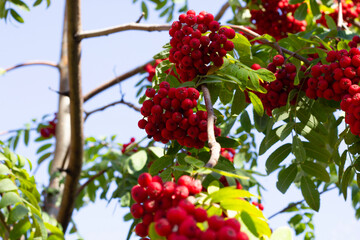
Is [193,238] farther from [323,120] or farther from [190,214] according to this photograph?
[323,120]

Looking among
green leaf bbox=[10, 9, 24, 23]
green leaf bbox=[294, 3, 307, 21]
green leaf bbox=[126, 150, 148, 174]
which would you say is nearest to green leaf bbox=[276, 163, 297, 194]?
green leaf bbox=[126, 150, 148, 174]

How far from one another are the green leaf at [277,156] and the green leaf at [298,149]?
0.09 m

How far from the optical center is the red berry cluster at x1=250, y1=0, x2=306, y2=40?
Answer: 4199 mm

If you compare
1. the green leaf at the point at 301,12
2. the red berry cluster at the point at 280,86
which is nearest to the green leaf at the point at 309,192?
the red berry cluster at the point at 280,86

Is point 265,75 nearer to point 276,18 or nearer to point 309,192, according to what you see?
point 309,192

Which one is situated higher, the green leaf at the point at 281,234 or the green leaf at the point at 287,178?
the green leaf at the point at 281,234

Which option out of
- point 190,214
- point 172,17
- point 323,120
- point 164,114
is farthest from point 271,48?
point 172,17

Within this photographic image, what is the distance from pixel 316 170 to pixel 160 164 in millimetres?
898

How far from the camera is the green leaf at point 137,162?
319cm

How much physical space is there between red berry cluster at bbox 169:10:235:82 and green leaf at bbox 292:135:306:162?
0.66 metres

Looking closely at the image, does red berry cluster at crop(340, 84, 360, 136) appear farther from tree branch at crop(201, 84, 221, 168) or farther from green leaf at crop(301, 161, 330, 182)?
tree branch at crop(201, 84, 221, 168)

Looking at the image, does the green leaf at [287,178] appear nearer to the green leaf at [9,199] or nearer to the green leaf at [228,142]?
the green leaf at [228,142]

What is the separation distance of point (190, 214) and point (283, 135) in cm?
126

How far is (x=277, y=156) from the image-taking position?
2438mm
